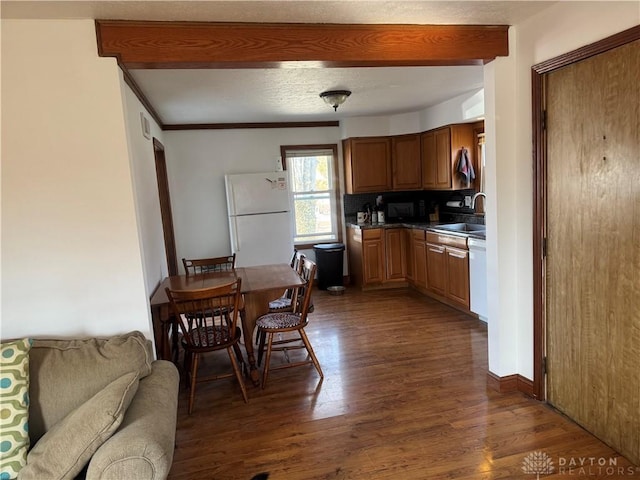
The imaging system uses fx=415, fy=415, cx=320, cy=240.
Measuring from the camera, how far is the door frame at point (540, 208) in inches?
89.8

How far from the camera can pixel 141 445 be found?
138 centimetres

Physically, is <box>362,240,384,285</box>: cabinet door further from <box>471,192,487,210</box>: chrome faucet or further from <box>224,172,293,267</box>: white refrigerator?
<box>471,192,487,210</box>: chrome faucet

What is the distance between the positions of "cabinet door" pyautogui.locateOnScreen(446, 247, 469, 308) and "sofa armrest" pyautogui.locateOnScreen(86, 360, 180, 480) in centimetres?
322

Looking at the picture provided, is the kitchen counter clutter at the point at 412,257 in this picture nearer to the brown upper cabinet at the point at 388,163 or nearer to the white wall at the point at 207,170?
the brown upper cabinet at the point at 388,163

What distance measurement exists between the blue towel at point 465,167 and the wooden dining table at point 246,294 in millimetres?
2468

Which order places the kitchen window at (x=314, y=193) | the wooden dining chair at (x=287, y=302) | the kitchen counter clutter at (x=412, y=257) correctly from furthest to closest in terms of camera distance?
the kitchen window at (x=314, y=193), the kitchen counter clutter at (x=412, y=257), the wooden dining chair at (x=287, y=302)

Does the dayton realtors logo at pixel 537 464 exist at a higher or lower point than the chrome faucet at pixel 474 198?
lower

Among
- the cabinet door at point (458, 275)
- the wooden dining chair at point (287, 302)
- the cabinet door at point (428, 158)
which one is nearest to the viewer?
the wooden dining chair at point (287, 302)

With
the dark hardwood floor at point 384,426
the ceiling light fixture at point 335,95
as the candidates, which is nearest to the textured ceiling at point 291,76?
the ceiling light fixture at point 335,95

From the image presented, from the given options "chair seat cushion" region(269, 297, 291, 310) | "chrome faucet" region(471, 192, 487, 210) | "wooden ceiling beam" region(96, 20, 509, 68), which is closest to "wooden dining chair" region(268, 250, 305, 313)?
"chair seat cushion" region(269, 297, 291, 310)

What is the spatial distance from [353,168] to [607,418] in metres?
3.96

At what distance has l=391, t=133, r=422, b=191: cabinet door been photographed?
548cm

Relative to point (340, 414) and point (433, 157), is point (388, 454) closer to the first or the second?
point (340, 414)

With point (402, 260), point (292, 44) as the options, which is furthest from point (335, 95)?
point (402, 260)
